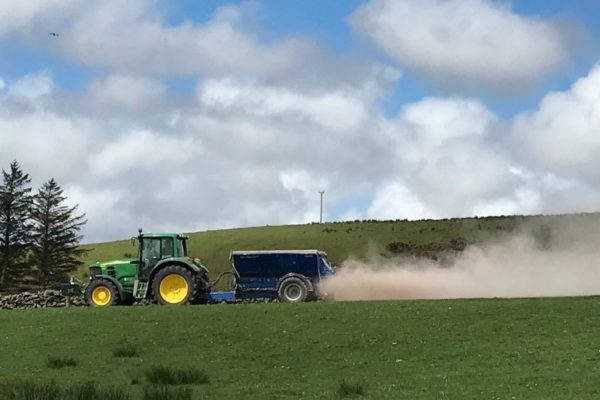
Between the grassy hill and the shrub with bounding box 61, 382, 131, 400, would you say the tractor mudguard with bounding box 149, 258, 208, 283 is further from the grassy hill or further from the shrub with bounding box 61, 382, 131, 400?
the grassy hill

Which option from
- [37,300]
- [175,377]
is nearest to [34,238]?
[37,300]

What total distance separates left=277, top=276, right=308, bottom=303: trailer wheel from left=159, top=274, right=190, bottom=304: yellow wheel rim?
346 centimetres

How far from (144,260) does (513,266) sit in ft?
50.6

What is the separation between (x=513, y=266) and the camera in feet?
119

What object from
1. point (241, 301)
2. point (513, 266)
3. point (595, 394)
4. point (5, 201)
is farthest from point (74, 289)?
point (5, 201)

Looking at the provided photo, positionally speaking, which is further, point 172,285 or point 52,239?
point 52,239

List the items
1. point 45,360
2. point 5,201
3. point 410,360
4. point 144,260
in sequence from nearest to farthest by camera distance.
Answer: point 410,360
point 45,360
point 144,260
point 5,201

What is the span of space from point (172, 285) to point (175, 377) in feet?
45.1

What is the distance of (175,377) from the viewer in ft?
56.3

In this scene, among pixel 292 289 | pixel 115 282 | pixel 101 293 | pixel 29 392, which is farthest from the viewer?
pixel 101 293

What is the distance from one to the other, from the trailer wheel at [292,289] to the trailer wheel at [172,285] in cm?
330

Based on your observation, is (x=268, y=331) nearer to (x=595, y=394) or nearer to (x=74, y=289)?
(x=595, y=394)

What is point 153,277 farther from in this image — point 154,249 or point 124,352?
point 124,352

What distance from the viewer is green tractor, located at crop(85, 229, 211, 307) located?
30.6 m
